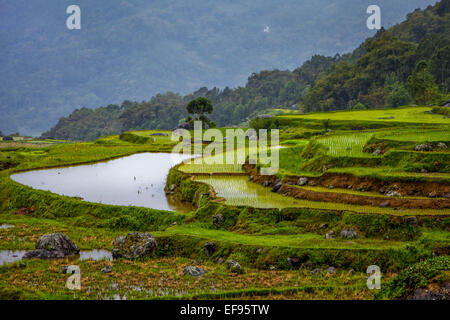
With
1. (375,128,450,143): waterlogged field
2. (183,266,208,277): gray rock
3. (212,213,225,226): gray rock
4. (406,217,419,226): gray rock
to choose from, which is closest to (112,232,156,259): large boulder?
(183,266,208,277): gray rock

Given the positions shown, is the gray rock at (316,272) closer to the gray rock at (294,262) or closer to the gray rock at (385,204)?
the gray rock at (294,262)

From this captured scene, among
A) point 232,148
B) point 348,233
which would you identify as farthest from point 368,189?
point 232,148

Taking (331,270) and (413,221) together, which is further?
(413,221)

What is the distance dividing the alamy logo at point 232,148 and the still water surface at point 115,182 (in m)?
3.04

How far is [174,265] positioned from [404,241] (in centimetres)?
686

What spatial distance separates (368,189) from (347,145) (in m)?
8.17

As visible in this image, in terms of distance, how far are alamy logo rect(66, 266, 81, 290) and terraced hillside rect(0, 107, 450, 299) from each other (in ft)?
0.87

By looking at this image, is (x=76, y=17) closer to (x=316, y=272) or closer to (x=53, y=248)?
(x=53, y=248)

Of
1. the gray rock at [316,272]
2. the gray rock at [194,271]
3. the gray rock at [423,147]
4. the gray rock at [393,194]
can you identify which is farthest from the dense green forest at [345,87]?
the gray rock at [194,271]

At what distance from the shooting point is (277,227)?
15.8 m

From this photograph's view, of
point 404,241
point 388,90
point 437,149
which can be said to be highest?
point 388,90

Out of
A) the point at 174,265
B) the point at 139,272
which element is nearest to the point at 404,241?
the point at 174,265
